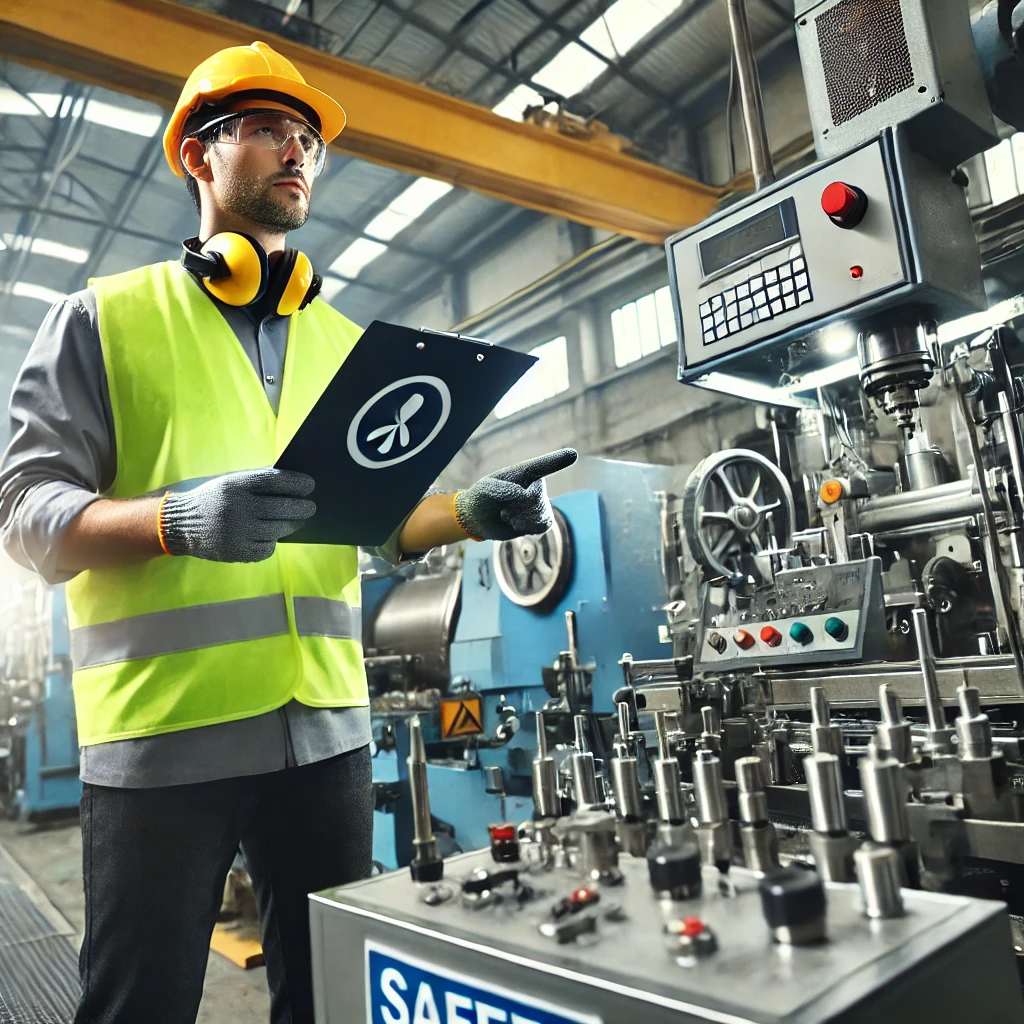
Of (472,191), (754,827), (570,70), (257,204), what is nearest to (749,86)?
(257,204)

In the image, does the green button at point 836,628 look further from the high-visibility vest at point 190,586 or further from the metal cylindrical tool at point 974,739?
the high-visibility vest at point 190,586

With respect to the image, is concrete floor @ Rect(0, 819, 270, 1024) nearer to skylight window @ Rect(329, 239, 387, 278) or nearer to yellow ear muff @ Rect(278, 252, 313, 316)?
yellow ear muff @ Rect(278, 252, 313, 316)

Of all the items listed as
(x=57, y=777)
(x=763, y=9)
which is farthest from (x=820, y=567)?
(x=57, y=777)

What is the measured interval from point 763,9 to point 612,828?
3.78m

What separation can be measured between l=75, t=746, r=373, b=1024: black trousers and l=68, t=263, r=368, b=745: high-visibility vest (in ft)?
0.27

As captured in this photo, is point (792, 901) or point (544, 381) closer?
point (792, 901)

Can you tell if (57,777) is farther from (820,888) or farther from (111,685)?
(820,888)

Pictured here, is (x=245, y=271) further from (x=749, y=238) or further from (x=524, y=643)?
(x=524, y=643)

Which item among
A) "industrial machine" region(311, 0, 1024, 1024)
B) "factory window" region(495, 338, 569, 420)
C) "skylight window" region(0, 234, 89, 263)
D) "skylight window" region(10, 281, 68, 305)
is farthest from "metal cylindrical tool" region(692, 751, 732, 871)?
"skylight window" region(10, 281, 68, 305)

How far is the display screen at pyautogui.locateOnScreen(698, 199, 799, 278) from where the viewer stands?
56.6 inches

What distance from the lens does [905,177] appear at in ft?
4.20

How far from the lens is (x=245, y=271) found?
1.01m

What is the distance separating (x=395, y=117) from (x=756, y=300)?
172 centimetres

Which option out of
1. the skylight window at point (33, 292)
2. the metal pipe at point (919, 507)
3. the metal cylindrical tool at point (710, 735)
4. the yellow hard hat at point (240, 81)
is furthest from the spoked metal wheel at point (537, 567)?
the skylight window at point (33, 292)
